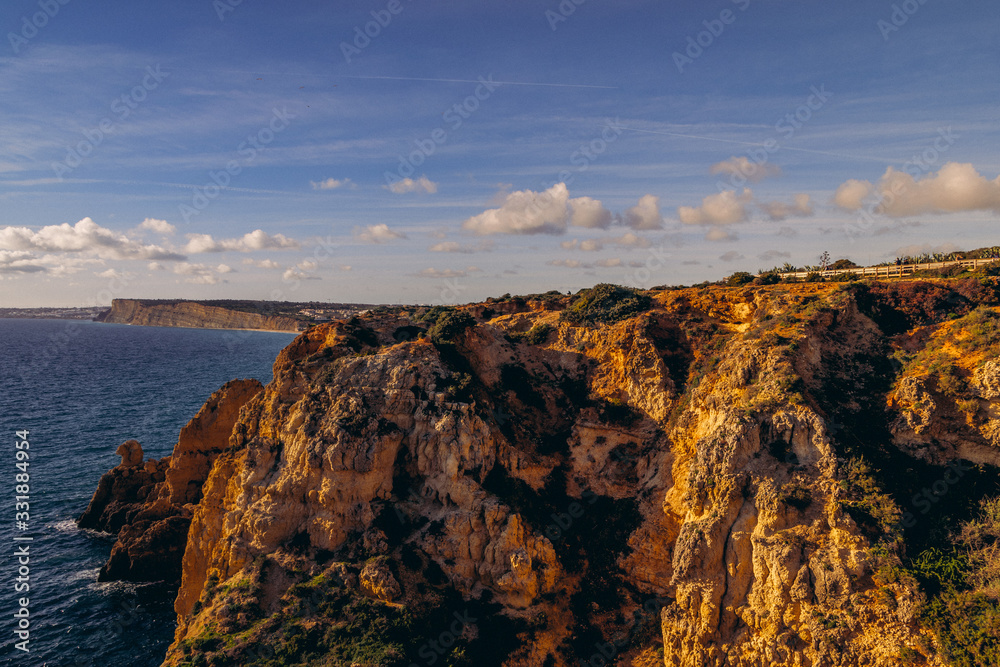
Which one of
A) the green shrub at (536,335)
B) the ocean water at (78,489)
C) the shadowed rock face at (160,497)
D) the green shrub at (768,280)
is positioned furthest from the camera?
the green shrub at (536,335)

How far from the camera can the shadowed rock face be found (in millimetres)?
42281

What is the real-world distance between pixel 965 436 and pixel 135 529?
58.7 meters

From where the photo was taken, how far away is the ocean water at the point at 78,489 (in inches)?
1384

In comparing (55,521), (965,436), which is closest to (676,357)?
(965,436)

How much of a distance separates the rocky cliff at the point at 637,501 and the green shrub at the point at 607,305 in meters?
4.58

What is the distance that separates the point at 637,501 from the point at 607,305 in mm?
19152

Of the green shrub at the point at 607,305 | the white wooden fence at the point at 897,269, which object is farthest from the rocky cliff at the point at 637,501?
the white wooden fence at the point at 897,269

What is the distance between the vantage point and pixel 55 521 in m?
49.1

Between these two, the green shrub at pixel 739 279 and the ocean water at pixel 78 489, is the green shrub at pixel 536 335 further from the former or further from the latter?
the ocean water at pixel 78 489

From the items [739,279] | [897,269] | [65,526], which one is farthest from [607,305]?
[65,526]

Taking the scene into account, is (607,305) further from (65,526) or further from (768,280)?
(65,526)

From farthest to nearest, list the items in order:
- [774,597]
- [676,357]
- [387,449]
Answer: [676,357]
[387,449]
[774,597]

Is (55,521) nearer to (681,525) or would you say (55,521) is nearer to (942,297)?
(681,525)

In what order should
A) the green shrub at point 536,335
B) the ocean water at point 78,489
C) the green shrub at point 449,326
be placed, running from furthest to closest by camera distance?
the green shrub at point 536,335, the green shrub at point 449,326, the ocean water at point 78,489
